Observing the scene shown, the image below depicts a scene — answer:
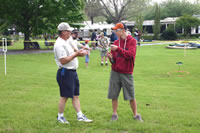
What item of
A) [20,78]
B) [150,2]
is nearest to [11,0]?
[20,78]

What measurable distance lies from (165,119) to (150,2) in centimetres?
5076

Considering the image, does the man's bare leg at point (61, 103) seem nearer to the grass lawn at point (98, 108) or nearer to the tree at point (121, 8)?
the grass lawn at point (98, 108)

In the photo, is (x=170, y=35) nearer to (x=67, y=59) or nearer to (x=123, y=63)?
(x=123, y=63)

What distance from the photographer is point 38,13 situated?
76.2 ft

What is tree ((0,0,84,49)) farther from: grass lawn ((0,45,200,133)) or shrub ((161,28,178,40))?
shrub ((161,28,178,40))

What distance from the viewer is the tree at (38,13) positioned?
22.2 meters

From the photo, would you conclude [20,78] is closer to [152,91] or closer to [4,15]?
[152,91]

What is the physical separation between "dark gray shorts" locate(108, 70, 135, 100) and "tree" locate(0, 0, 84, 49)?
18.3 m

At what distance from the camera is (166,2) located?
6650 centimetres

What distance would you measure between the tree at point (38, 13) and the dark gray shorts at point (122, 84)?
18251 millimetres

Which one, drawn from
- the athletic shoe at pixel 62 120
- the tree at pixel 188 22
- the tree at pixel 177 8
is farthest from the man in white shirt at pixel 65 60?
the tree at pixel 177 8

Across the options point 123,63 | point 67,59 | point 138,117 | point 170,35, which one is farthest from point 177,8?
point 67,59

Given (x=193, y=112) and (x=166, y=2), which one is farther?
(x=166, y=2)

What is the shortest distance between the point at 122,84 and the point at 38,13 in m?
20.1
